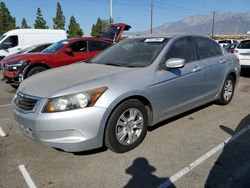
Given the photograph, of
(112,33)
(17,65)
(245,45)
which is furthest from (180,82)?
(112,33)

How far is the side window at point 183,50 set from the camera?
416 cm

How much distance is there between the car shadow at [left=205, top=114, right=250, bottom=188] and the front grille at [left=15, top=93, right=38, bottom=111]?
2.19 meters

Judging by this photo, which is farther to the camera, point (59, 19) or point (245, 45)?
point (59, 19)

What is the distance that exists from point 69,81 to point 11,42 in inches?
454

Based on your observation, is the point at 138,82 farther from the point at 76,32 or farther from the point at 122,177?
the point at 76,32

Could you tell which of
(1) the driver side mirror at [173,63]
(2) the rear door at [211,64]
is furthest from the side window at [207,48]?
(1) the driver side mirror at [173,63]

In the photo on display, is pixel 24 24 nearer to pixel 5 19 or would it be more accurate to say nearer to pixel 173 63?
pixel 5 19

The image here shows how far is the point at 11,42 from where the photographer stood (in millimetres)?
13492

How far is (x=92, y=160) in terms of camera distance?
339 cm

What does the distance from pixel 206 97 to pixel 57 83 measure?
110 inches

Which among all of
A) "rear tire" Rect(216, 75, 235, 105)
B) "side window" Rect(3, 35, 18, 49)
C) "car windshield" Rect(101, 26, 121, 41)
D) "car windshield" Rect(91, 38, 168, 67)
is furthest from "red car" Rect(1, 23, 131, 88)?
"side window" Rect(3, 35, 18, 49)

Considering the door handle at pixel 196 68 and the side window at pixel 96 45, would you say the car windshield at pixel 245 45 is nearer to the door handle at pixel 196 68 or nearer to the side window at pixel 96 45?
the side window at pixel 96 45

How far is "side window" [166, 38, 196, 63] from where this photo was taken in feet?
13.6

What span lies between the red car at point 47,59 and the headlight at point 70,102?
4794 millimetres
